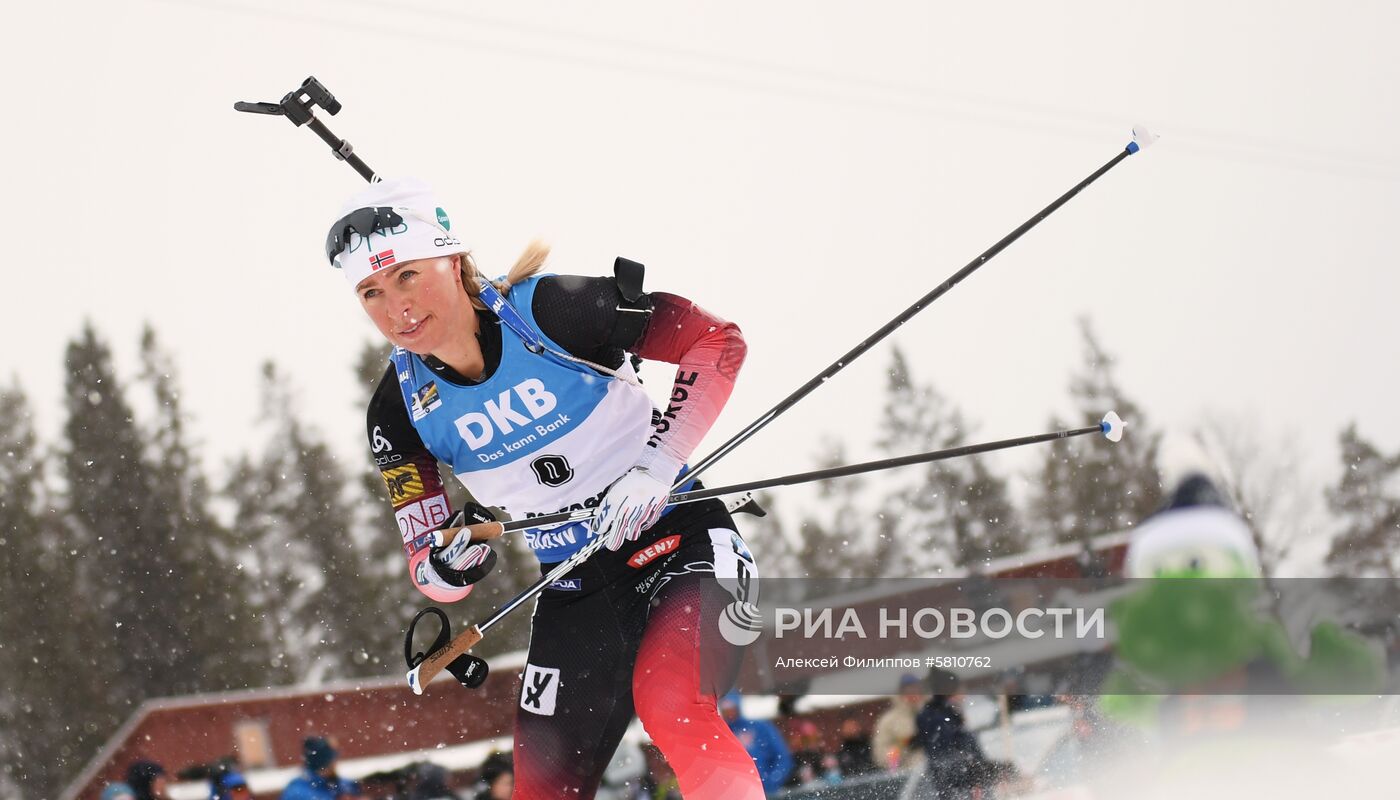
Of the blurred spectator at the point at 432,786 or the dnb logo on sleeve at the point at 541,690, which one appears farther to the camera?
the blurred spectator at the point at 432,786

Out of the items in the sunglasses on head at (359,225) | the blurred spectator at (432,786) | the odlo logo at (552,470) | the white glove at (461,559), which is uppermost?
the blurred spectator at (432,786)

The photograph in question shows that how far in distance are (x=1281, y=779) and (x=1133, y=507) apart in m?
29.6

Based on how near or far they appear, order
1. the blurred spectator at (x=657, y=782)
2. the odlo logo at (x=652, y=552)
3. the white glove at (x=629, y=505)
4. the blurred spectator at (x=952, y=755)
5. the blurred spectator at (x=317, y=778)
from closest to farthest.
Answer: the white glove at (x=629, y=505) < the odlo logo at (x=652, y=552) < the blurred spectator at (x=952, y=755) < the blurred spectator at (x=317, y=778) < the blurred spectator at (x=657, y=782)

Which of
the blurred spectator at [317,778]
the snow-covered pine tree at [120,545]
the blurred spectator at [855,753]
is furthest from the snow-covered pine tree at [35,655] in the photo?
the blurred spectator at [855,753]

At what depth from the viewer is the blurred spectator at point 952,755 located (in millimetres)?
6199

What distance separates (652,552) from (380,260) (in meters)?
1.11

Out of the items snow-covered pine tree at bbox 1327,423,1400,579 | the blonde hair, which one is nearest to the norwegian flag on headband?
the blonde hair

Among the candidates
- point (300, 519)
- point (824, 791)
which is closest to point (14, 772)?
point (300, 519)

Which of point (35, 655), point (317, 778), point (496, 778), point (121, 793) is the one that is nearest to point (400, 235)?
point (317, 778)

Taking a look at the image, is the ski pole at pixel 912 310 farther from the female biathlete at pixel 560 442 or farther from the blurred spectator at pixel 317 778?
the blurred spectator at pixel 317 778

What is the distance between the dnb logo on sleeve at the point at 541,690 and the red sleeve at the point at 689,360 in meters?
0.70

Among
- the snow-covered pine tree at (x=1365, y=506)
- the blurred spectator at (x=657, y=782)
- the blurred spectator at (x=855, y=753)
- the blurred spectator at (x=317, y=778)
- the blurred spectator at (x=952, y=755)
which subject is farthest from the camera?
the snow-covered pine tree at (x=1365, y=506)

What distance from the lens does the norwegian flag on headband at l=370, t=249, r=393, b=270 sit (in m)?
3.44

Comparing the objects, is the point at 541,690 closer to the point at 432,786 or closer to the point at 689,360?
the point at 689,360
